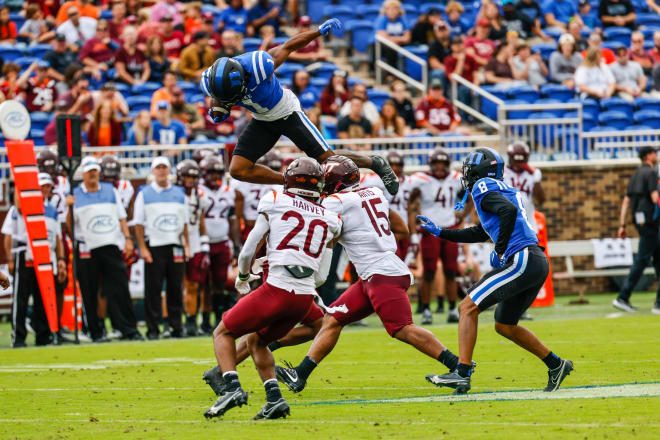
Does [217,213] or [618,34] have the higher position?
[618,34]

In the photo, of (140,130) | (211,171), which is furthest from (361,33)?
(211,171)

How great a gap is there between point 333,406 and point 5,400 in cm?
273

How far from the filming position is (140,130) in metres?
18.8

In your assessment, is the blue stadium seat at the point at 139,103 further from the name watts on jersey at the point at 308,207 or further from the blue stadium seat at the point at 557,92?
the name watts on jersey at the point at 308,207

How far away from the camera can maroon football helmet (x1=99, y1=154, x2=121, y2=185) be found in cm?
1597

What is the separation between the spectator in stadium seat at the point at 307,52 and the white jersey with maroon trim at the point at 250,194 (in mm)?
6195

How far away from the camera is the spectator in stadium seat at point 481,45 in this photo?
22625 millimetres

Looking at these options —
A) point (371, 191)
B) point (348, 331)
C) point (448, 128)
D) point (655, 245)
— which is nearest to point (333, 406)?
point (371, 191)

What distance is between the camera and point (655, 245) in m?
16.9

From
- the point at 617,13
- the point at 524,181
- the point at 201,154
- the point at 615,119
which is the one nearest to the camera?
the point at 524,181

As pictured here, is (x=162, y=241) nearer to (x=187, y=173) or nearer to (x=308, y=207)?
(x=187, y=173)

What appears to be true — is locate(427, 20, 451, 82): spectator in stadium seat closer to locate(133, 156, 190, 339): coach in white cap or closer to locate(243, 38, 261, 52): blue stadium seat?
locate(243, 38, 261, 52): blue stadium seat

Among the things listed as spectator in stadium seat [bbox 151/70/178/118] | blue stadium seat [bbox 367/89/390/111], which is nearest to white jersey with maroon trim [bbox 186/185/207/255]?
spectator in stadium seat [bbox 151/70/178/118]

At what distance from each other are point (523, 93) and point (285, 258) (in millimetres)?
14371
